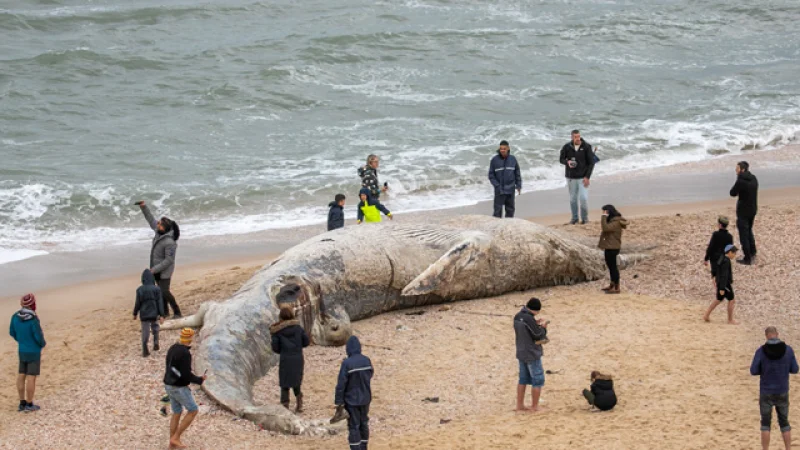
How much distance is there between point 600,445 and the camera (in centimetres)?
1045

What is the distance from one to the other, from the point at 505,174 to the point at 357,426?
27.8 ft

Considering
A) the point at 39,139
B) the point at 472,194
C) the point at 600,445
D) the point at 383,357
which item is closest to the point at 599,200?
the point at 472,194

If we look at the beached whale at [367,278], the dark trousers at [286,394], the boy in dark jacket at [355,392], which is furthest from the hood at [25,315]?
the boy in dark jacket at [355,392]

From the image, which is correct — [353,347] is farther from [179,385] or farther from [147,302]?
[147,302]

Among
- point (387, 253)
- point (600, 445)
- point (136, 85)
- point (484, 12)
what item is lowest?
point (600, 445)

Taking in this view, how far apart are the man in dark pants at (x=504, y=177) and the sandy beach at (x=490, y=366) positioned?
1458 mm

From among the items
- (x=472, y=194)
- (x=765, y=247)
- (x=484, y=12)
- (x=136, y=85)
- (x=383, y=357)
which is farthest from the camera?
(x=484, y=12)

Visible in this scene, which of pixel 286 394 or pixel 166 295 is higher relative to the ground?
pixel 166 295

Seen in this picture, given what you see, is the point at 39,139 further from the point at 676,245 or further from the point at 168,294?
Result: the point at 676,245

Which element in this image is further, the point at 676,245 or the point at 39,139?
the point at 39,139

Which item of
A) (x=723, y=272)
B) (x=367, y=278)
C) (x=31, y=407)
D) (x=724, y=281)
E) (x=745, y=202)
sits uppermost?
(x=745, y=202)

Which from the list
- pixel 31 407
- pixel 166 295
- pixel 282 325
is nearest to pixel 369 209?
pixel 166 295

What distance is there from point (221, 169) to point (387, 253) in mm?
12049

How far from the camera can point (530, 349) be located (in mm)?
11375
